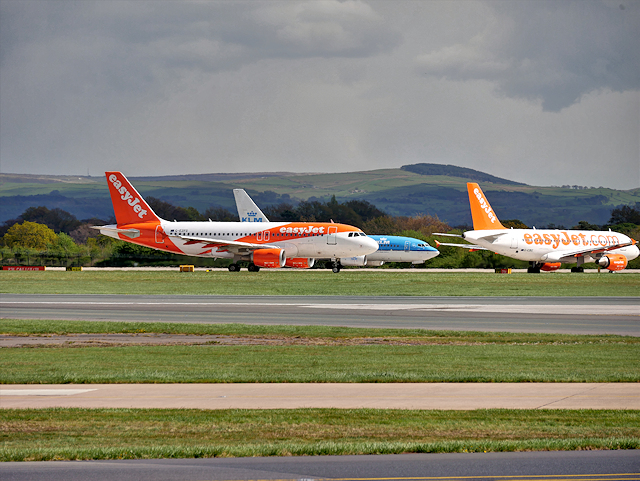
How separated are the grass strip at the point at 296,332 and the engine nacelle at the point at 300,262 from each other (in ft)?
125

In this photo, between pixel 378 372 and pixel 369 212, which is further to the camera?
pixel 369 212

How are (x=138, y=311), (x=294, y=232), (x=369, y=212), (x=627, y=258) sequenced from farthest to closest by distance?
1. (x=369, y=212)
2. (x=627, y=258)
3. (x=294, y=232)
4. (x=138, y=311)

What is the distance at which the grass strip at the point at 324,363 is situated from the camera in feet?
47.5

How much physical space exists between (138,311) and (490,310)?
1511cm

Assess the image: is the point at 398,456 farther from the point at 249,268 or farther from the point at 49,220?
the point at 49,220

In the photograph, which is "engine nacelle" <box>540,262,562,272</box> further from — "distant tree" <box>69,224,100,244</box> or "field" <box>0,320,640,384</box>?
"distant tree" <box>69,224,100,244</box>

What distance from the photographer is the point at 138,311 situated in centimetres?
3009

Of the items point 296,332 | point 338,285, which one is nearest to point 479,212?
point 338,285

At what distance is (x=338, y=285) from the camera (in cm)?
4800

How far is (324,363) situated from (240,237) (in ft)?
153

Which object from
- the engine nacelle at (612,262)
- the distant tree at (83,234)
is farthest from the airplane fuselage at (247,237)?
the distant tree at (83,234)

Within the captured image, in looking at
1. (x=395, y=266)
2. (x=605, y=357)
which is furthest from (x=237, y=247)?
(x=605, y=357)

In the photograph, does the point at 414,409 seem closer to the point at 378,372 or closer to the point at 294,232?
the point at 378,372

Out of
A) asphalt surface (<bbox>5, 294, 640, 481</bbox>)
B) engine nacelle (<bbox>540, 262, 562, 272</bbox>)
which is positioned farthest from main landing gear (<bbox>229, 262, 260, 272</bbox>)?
asphalt surface (<bbox>5, 294, 640, 481</bbox>)
